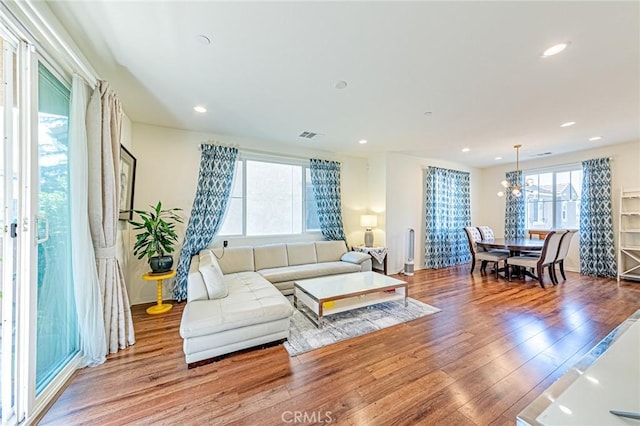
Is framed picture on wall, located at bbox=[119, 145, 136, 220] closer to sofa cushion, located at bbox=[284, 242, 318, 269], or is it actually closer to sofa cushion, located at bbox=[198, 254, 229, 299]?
sofa cushion, located at bbox=[198, 254, 229, 299]

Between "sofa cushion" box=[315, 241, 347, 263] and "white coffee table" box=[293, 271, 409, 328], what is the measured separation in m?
1.07

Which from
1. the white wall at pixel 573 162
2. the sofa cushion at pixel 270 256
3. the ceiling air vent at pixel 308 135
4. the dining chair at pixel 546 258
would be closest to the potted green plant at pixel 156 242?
the sofa cushion at pixel 270 256

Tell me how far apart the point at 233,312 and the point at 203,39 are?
7.17 ft

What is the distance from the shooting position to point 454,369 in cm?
198

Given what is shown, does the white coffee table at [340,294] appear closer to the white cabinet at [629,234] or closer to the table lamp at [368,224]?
the table lamp at [368,224]

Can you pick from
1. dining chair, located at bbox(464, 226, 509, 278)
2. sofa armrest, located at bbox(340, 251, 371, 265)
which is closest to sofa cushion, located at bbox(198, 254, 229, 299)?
sofa armrest, located at bbox(340, 251, 371, 265)

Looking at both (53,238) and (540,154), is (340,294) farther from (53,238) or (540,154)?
(540,154)

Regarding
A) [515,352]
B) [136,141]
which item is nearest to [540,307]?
[515,352]

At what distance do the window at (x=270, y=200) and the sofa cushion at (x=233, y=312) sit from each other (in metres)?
1.78

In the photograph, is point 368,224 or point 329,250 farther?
point 368,224

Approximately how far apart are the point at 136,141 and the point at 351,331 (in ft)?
12.5

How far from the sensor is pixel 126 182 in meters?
3.03

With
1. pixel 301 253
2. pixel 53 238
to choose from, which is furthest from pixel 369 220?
pixel 53 238

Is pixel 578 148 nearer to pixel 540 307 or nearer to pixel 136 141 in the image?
pixel 540 307
